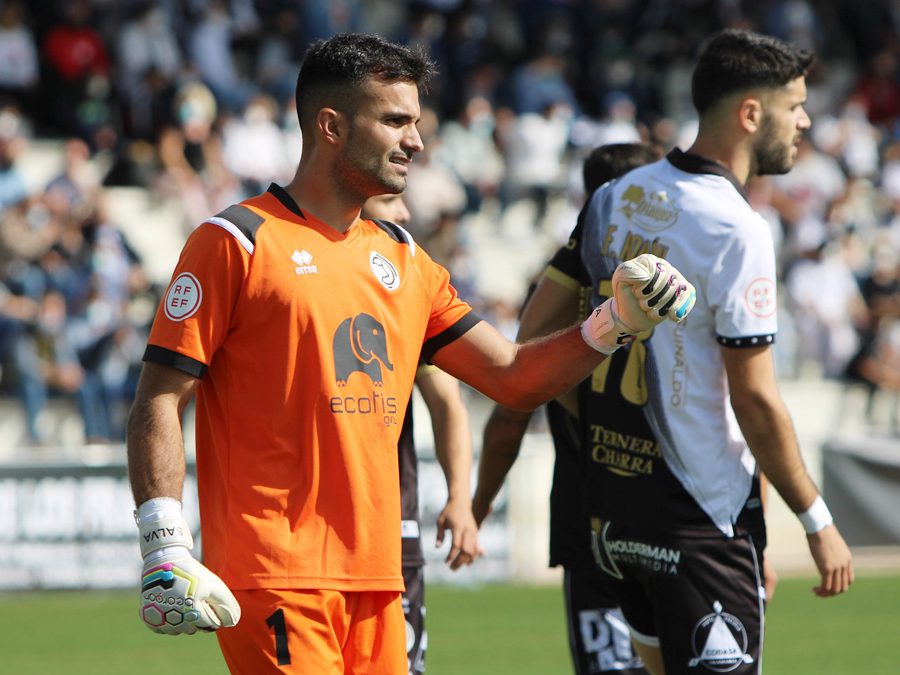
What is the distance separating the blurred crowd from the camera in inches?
619

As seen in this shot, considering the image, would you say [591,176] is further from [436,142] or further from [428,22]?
[428,22]

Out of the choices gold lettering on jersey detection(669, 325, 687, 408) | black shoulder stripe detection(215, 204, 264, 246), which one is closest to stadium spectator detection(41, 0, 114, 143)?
gold lettering on jersey detection(669, 325, 687, 408)

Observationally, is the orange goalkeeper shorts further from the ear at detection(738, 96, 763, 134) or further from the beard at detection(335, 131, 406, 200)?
the ear at detection(738, 96, 763, 134)

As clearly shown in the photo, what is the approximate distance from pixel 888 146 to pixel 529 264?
6233 mm

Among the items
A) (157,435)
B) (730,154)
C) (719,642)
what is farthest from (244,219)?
(719,642)

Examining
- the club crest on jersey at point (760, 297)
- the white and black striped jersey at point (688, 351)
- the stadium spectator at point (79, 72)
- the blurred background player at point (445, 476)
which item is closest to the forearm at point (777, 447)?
the white and black striped jersey at point (688, 351)

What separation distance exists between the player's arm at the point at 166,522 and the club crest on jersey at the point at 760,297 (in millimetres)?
1864

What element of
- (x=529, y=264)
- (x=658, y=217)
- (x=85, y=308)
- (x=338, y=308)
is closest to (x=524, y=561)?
(x=85, y=308)

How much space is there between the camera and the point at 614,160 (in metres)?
6.43

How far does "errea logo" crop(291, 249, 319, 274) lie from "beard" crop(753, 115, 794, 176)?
181 cm

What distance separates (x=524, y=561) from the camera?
14430mm

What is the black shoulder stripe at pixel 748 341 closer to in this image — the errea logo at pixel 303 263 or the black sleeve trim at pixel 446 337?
the black sleeve trim at pixel 446 337

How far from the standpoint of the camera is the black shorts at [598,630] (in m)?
5.99

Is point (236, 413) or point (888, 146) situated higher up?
point (888, 146)
